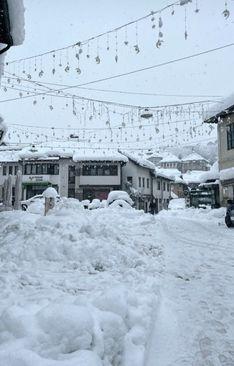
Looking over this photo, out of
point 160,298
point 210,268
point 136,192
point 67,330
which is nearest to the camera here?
point 67,330

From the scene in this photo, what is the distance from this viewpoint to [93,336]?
11.4ft

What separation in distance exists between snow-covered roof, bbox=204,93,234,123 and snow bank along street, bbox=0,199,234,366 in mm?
13686

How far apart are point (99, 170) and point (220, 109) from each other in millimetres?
26207

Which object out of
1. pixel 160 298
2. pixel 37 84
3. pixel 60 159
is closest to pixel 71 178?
pixel 60 159

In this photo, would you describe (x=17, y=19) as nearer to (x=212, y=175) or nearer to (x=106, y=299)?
(x=106, y=299)

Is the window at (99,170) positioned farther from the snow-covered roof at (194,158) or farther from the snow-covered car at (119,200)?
the snow-covered roof at (194,158)

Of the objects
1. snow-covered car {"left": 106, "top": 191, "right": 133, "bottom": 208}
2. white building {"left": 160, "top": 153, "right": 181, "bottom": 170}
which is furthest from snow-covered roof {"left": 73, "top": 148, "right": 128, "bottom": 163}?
white building {"left": 160, "top": 153, "right": 181, "bottom": 170}

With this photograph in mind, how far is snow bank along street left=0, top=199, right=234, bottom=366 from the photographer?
11.0 feet

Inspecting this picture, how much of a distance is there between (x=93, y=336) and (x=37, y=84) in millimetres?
12824

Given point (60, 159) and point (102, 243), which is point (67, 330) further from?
point (60, 159)

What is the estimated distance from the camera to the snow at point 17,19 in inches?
309

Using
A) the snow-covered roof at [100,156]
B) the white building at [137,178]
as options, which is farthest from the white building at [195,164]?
the snow-covered roof at [100,156]

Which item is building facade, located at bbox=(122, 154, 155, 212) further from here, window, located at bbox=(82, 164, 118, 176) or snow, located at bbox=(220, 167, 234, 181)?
snow, located at bbox=(220, 167, 234, 181)

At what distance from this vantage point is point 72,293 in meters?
5.52
